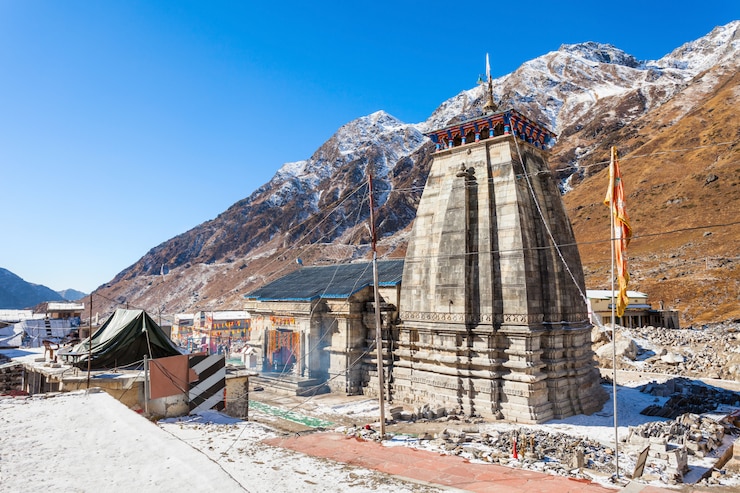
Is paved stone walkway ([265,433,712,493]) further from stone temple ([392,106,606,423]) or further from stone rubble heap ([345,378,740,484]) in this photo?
stone temple ([392,106,606,423])

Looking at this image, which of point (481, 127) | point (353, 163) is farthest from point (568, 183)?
point (481, 127)

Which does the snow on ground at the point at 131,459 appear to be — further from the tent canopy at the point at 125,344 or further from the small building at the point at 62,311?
the small building at the point at 62,311

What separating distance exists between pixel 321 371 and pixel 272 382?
338cm

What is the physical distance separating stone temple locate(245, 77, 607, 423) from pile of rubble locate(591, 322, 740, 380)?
33.4 ft

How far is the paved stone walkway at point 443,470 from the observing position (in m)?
8.60

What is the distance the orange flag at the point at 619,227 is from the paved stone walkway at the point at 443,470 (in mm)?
4598

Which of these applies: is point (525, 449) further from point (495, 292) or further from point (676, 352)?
point (676, 352)

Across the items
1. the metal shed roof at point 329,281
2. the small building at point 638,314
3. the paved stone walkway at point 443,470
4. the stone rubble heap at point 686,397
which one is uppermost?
the metal shed roof at point 329,281

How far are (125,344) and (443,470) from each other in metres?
12.5

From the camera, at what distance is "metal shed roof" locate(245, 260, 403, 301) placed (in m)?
26.5

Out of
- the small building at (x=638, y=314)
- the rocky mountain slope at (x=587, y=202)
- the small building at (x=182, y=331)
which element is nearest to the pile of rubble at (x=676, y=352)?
the small building at (x=638, y=314)

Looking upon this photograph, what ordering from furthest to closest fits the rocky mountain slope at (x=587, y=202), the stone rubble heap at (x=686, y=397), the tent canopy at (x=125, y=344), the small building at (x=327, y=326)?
the rocky mountain slope at (x=587, y=202) < the small building at (x=327, y=326) < the stone rubble heap at (x=686, y=397) < the tent canopy at (x=125, y=344)

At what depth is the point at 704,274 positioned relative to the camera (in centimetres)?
5862

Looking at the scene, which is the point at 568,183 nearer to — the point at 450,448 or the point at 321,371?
the point at 321,371
